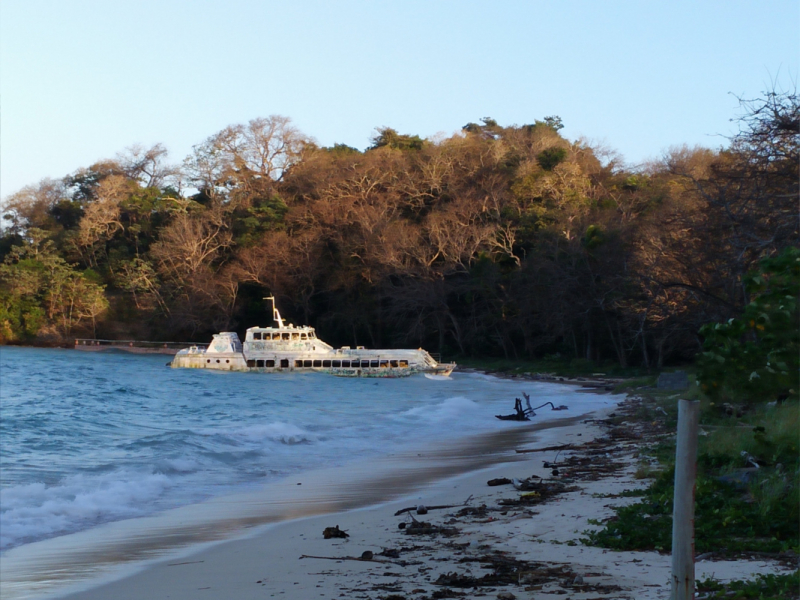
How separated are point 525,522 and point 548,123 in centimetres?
5865

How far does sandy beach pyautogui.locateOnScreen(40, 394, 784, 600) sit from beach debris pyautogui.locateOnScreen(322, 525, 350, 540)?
8 cm

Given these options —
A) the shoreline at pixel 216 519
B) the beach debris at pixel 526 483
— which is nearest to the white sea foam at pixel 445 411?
the shoreline at pixel 216 519

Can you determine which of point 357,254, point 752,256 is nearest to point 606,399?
point 752,256

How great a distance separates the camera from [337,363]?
41594 mm

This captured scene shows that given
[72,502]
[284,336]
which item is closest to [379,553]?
[72,502]

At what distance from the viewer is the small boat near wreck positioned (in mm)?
40594

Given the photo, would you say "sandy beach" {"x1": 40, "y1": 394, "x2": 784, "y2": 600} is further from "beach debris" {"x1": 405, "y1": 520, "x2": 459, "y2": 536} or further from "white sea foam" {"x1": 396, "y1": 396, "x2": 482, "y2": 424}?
"white sea foam" {"x1": 396, "y1": 396, "x2": 482, "y2": 424}

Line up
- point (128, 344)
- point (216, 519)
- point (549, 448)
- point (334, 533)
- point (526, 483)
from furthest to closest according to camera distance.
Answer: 1. point (128, 344)
2. point (549, 448)
3. point (526, 483)
4. point (216, 519)
5. point (334, 533)

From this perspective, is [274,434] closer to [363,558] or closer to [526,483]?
[526,483]

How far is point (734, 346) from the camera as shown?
4359 mm

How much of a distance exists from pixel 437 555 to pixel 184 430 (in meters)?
11.8

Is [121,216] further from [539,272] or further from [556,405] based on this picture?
[556,405]

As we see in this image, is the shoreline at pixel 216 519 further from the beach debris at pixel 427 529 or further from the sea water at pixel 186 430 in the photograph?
the beach debris at pixel 427 529

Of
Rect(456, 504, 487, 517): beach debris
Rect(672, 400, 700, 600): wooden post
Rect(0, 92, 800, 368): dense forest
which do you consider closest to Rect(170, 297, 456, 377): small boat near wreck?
Rect(0, 92, 800, 368): dense forest
